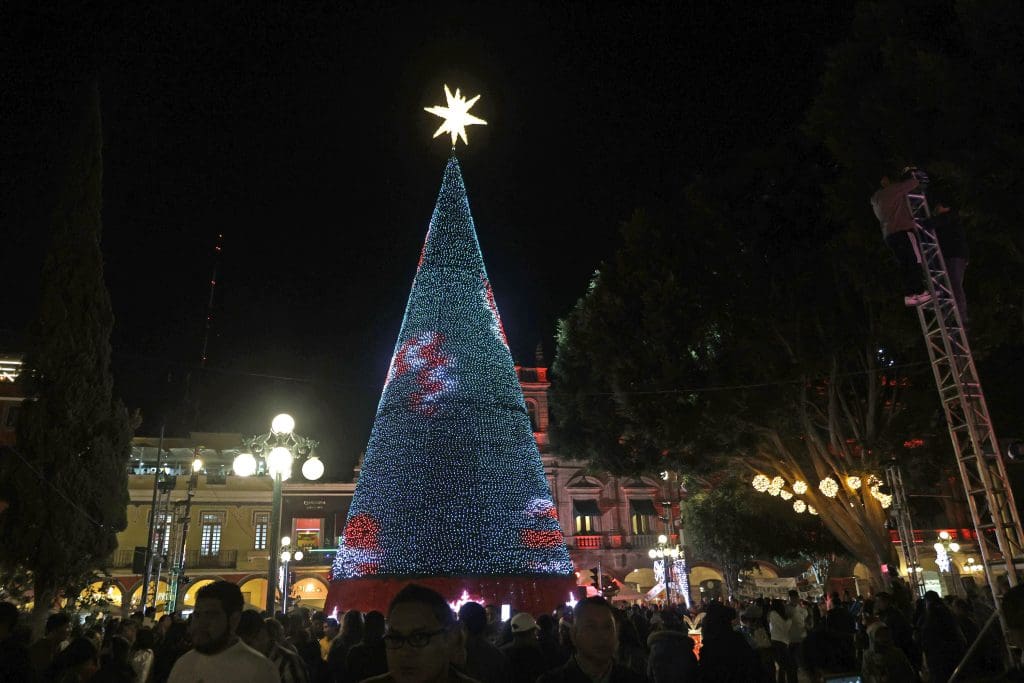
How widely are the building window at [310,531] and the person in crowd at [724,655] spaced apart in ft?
103

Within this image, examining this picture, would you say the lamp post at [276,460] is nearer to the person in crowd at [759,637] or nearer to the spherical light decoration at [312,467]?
the spherical light decoration at [312,467]

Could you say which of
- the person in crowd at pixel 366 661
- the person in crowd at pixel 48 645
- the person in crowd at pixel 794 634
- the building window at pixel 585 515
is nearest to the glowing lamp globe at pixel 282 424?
the person in crowd at pixel 48 645

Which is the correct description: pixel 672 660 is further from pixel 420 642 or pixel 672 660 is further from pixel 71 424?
pixel 71 424

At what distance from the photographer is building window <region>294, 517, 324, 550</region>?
3400 centimetres

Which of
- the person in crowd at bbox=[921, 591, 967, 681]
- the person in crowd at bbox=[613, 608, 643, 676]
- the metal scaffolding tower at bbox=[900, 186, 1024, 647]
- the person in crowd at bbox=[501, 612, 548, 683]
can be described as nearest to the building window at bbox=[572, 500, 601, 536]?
the metal scaffolding tower at bbox=[900, 186, 1024, 647]

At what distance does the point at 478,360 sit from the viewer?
1672 cm

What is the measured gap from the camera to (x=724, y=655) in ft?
16.9

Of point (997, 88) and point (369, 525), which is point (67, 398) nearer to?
point (369, 525)

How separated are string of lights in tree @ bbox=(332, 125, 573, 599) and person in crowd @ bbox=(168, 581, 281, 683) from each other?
11414mm

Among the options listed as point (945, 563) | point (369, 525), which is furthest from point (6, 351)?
point (945, 563)

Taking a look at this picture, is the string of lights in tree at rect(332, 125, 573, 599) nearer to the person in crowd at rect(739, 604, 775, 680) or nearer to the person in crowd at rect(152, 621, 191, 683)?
the person in crowd at rect(739, 604, 775, 680)

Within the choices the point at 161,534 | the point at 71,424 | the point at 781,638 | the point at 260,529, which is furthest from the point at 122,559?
the point at 781,638

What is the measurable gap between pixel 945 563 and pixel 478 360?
23.2m

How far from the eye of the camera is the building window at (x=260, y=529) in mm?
32375
